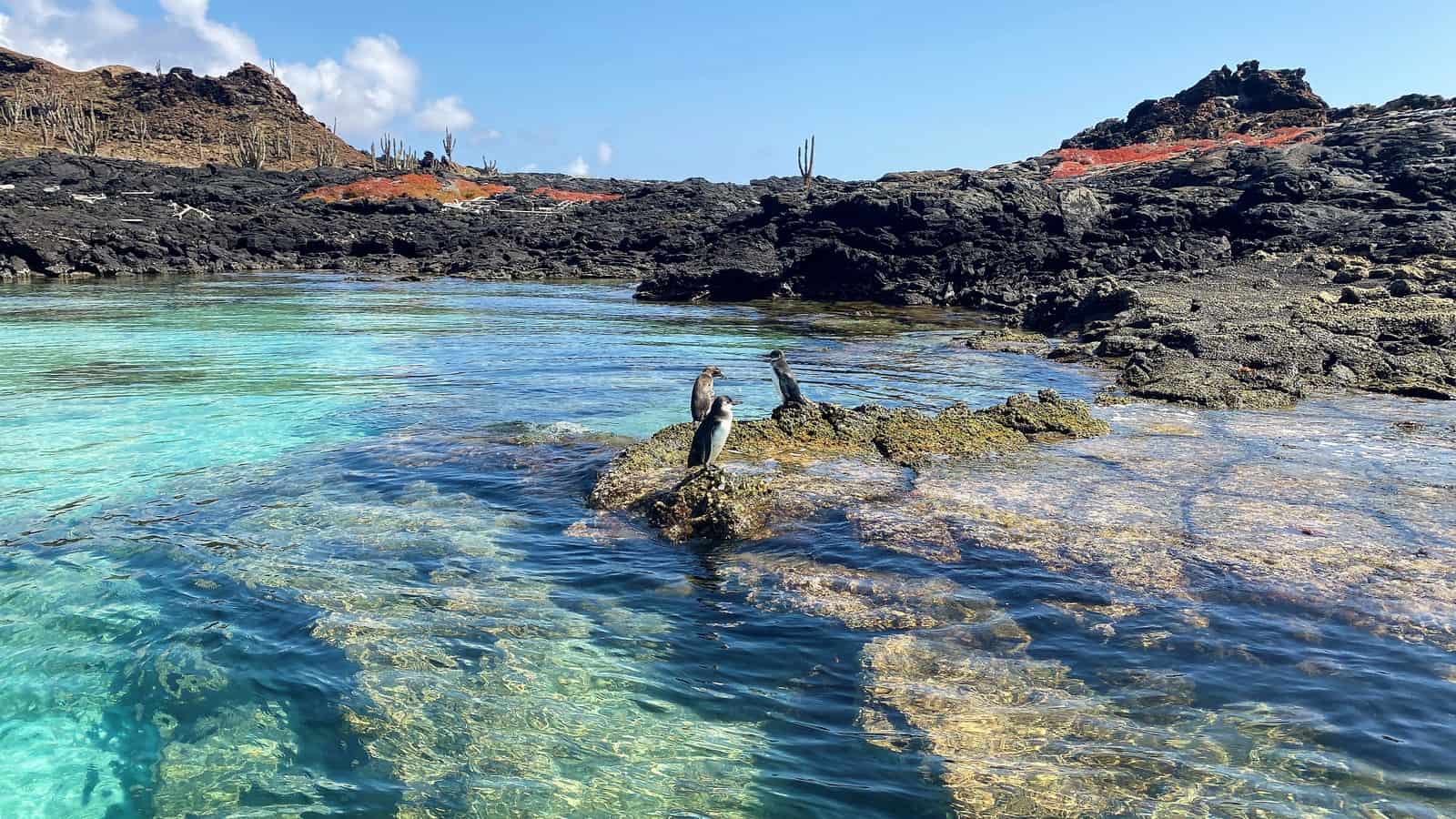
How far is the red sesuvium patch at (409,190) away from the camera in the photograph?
56281 mm

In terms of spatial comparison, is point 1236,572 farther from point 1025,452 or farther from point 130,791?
point 130,791

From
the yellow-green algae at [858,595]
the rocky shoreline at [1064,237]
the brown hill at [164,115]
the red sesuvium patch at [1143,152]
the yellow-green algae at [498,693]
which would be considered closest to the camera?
the yellow-green algae at [498,693]

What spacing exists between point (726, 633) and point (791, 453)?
12.6ft

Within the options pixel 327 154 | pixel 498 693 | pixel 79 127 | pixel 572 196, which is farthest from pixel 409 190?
pixel 498 693

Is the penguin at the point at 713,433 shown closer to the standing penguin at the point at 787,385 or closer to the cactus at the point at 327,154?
the standing penguin at the point at 787,385

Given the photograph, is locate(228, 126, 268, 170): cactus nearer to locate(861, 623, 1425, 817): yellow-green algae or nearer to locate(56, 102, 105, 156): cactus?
locate(56, 102, 105, 156): cactus

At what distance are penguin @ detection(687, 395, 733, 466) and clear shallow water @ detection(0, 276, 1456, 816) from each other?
119cm

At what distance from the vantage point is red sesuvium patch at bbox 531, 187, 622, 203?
61312mm

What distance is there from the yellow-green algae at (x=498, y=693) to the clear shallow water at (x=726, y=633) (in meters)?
0.02

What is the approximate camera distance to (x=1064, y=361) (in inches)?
618

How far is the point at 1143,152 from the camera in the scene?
173ft

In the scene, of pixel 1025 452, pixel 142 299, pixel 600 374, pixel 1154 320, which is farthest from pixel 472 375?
pixel 142 299

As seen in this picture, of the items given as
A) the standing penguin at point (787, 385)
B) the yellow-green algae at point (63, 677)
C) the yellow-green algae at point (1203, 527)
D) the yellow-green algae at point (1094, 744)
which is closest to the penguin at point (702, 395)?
the standing penguin at point (787, 385)

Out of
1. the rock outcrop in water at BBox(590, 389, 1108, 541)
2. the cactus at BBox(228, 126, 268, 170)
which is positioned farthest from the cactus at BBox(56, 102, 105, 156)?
the rock outcrop in water at BBox(590, 389, 1108, 541)
